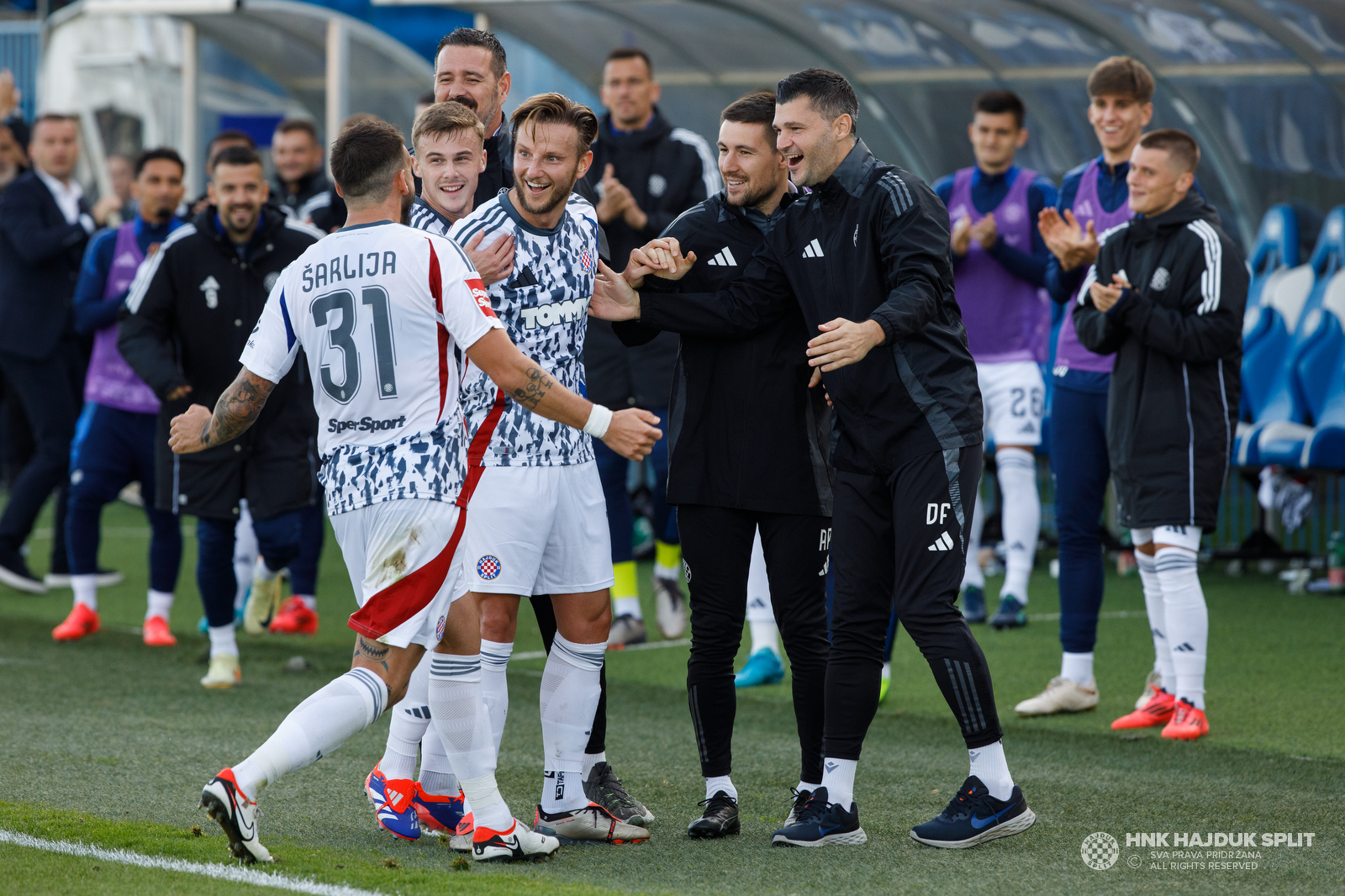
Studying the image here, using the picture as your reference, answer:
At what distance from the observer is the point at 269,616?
26.6 ft

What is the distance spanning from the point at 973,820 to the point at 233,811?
1946 mm

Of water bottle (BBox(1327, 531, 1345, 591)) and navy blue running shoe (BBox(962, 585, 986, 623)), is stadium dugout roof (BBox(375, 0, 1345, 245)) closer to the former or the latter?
water bottle (BBox(1327, 531, 1345, 591))

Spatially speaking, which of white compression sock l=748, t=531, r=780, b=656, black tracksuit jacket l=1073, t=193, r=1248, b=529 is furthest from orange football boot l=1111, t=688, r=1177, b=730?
white compression sock l=748, t=531, r=780, b=656

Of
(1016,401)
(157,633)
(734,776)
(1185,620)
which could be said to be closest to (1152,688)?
(1185,620)

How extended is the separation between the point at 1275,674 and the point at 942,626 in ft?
10.8

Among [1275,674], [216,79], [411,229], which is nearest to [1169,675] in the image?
[1275,674]

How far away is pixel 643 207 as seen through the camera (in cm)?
768

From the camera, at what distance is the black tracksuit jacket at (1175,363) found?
565cm

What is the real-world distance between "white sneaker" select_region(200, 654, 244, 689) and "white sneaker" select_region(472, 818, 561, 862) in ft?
9.86

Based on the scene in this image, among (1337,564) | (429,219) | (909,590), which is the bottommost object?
(1337,564)

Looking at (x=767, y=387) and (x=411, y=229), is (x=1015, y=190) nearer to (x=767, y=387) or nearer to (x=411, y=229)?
(x=767, y=387)

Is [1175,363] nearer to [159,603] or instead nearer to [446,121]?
[446,121]

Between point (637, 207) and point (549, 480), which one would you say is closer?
point (549, 480)

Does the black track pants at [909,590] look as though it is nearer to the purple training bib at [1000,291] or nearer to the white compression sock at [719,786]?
the white compression sock at [719,786]
